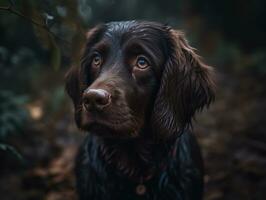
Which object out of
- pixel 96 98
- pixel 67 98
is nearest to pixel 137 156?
pixel 96 98

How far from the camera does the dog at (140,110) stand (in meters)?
3.91

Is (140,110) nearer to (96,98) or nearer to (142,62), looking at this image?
(142,62)

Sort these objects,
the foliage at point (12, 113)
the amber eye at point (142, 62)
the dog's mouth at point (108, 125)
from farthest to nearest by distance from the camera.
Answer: the foliage at point (12, 113) < the amber eye at point (142, 62) < the dog's mouth at point (108, 125)

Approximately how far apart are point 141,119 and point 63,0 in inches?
39.7

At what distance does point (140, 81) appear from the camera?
4.03m

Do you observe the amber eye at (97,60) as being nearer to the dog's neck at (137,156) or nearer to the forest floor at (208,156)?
the dog's neck at (137,156)

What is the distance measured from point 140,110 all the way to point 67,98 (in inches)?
156

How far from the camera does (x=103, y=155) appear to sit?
4.50 meters

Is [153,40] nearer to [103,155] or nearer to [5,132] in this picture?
[103,155]

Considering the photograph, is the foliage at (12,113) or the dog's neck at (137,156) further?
the foliage at (12,113)

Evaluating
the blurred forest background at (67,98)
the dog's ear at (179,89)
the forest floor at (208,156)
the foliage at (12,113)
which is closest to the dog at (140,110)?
the dog's ear at (179,89)

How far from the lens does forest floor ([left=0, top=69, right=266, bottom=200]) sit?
5.86 m

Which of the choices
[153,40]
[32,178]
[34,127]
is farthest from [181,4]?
[153,40]

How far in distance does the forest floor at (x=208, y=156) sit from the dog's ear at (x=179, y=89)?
1681 mm
